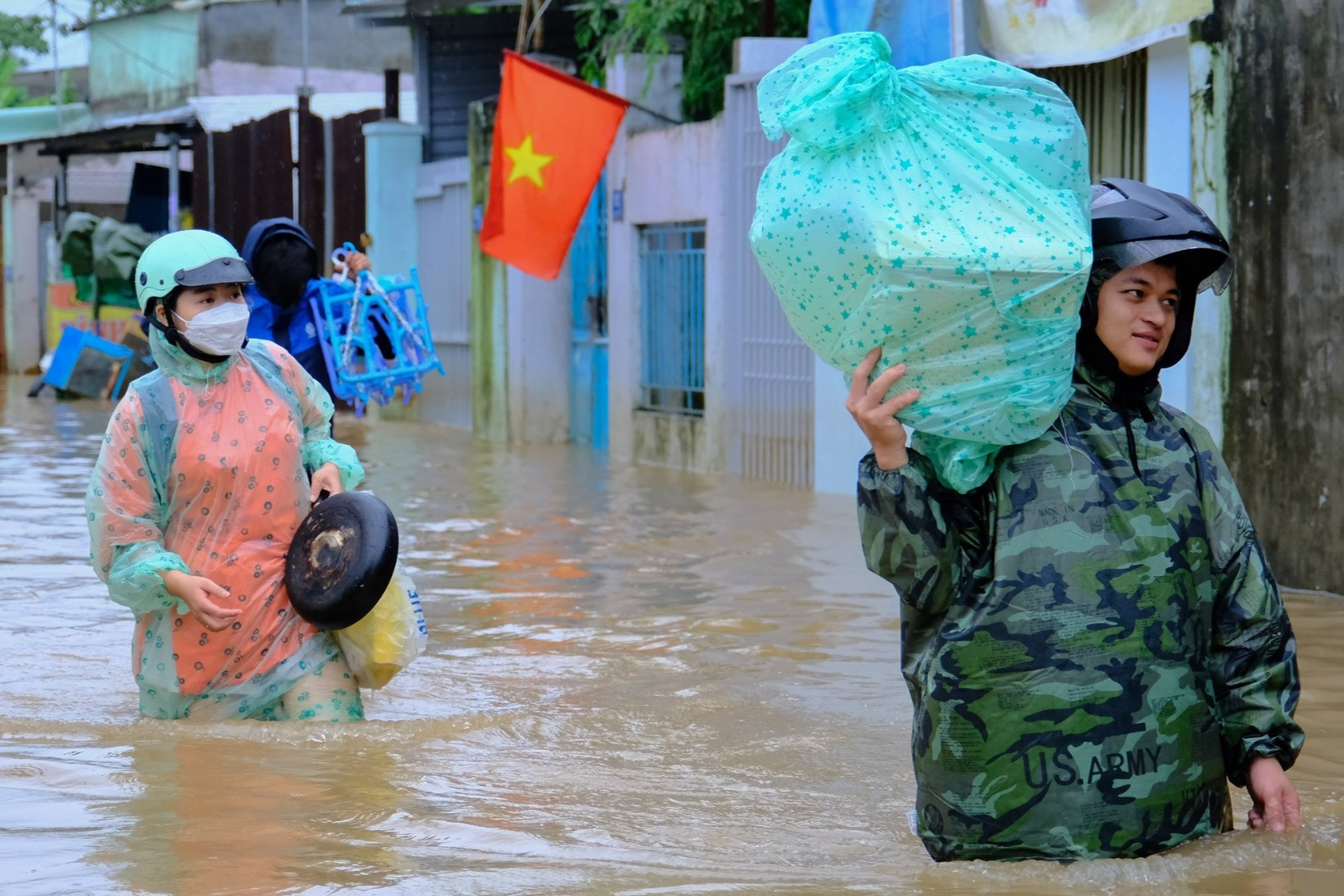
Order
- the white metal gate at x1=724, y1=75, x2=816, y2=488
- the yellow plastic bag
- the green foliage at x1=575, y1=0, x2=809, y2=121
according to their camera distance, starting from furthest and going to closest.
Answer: the green foliage at x1=575, y1=0, x2=809, y2=121 → the white metal gate at x1=724, y1=75, x2=816, y2=488 → the yellow plastic bag

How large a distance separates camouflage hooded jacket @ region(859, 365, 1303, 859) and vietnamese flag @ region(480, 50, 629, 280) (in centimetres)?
1099

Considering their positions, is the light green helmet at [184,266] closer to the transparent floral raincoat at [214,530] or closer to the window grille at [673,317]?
the transparent floral raincoat at [214,530]

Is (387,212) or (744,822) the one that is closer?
(744,822)

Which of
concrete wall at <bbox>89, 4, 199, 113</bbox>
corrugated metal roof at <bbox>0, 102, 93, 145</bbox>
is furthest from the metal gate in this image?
corrugated metal roof at <bbox>0, 102, 93, 145</bbox>

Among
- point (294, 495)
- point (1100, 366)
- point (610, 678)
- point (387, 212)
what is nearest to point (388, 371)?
point (610, 678)

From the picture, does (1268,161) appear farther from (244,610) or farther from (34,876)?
(34,876)

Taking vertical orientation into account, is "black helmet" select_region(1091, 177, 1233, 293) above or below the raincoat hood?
below

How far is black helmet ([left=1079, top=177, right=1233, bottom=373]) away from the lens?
3039mm

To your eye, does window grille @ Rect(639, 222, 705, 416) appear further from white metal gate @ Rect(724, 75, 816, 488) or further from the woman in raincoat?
the woman in raincoat

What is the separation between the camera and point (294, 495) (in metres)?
5.32

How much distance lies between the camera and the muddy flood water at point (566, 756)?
3781 millimetres

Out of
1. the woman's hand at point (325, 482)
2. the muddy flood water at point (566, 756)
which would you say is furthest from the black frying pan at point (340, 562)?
the muddy flood water at point (566, 756)

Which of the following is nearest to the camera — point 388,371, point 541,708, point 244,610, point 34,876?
point 34,876

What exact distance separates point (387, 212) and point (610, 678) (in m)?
14.1
